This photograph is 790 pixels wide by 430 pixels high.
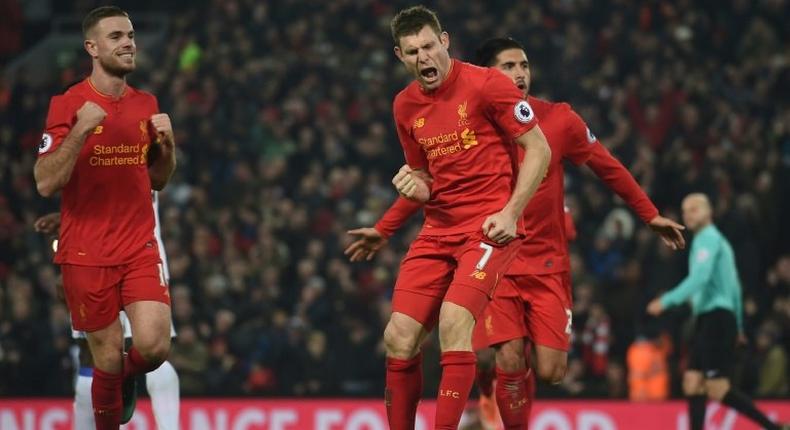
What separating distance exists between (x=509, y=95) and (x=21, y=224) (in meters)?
10.7

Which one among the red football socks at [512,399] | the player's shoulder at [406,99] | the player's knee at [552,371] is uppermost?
the player's shoulder at [406,99]

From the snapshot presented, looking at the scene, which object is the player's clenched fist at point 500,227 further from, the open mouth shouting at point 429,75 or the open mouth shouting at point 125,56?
the open mouth shouting at point 125,56

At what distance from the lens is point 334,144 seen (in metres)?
16.6

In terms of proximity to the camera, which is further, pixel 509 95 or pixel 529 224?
pixel 529 224

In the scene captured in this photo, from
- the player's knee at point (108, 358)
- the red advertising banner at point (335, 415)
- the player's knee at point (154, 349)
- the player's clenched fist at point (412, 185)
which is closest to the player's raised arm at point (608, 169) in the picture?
the player's clenched fist at point (412, 185)

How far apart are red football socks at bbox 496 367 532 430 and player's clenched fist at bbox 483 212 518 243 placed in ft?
3.92

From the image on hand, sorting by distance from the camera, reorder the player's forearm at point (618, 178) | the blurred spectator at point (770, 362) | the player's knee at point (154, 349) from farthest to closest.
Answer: the blurred spectator at point (770, 362) → the player's forearm at point (618, 178) → the player's knee at point (154, 349)

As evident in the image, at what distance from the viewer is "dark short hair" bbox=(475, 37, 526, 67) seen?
25.7 feet

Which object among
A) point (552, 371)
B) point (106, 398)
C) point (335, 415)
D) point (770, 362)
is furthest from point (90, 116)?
point (770, 362)

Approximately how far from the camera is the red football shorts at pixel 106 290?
274 inches

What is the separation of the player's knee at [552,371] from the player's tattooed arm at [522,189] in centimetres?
131

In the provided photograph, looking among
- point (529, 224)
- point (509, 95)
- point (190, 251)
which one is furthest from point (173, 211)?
point (509, 95)

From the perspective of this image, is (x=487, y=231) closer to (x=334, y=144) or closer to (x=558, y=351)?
(x=558, y=351)

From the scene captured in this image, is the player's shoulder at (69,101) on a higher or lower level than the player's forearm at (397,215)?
higher
